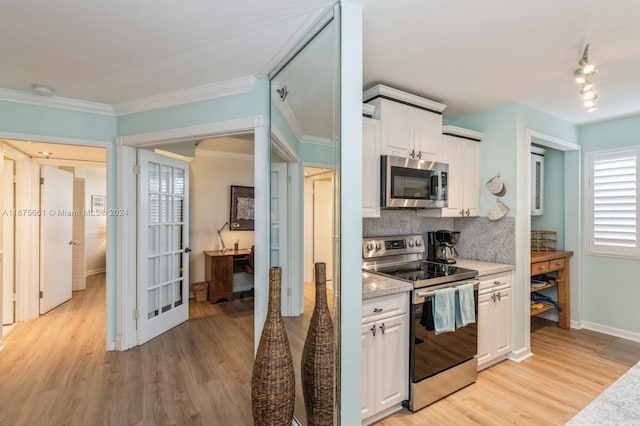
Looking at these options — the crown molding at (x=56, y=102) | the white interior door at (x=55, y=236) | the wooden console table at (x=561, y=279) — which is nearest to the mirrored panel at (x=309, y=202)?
the crown molding at (x=56, y=102)

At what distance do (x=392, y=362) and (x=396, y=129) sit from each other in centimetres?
175

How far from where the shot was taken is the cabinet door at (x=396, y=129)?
2.35 metres

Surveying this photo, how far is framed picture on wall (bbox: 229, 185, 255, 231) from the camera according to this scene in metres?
5.01

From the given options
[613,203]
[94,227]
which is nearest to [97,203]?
[94,227]

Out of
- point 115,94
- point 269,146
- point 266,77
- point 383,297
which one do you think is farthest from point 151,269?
point 383,297

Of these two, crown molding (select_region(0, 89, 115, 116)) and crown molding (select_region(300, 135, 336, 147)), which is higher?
crown molding (select_region(0, 89, 115, 116))

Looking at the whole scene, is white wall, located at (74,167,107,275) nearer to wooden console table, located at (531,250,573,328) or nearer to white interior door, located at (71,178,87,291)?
white interior door, located at (71,178,87,291)

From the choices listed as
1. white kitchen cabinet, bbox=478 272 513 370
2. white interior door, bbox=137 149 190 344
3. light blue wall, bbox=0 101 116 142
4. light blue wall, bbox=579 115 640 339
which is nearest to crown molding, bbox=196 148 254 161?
white interior door, bbox=137 149 190 344

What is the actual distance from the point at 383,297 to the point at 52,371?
114 inches

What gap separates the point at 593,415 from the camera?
73 centimetres

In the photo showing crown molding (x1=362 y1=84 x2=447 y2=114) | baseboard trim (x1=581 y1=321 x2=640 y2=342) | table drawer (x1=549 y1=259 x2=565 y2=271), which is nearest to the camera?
crown molding (x1=362 y1=84 x2=447 y2=114)

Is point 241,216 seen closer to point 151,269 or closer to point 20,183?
point 151,269

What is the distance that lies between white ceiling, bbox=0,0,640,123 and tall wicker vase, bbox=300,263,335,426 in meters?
1.38

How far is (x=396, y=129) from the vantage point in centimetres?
241
